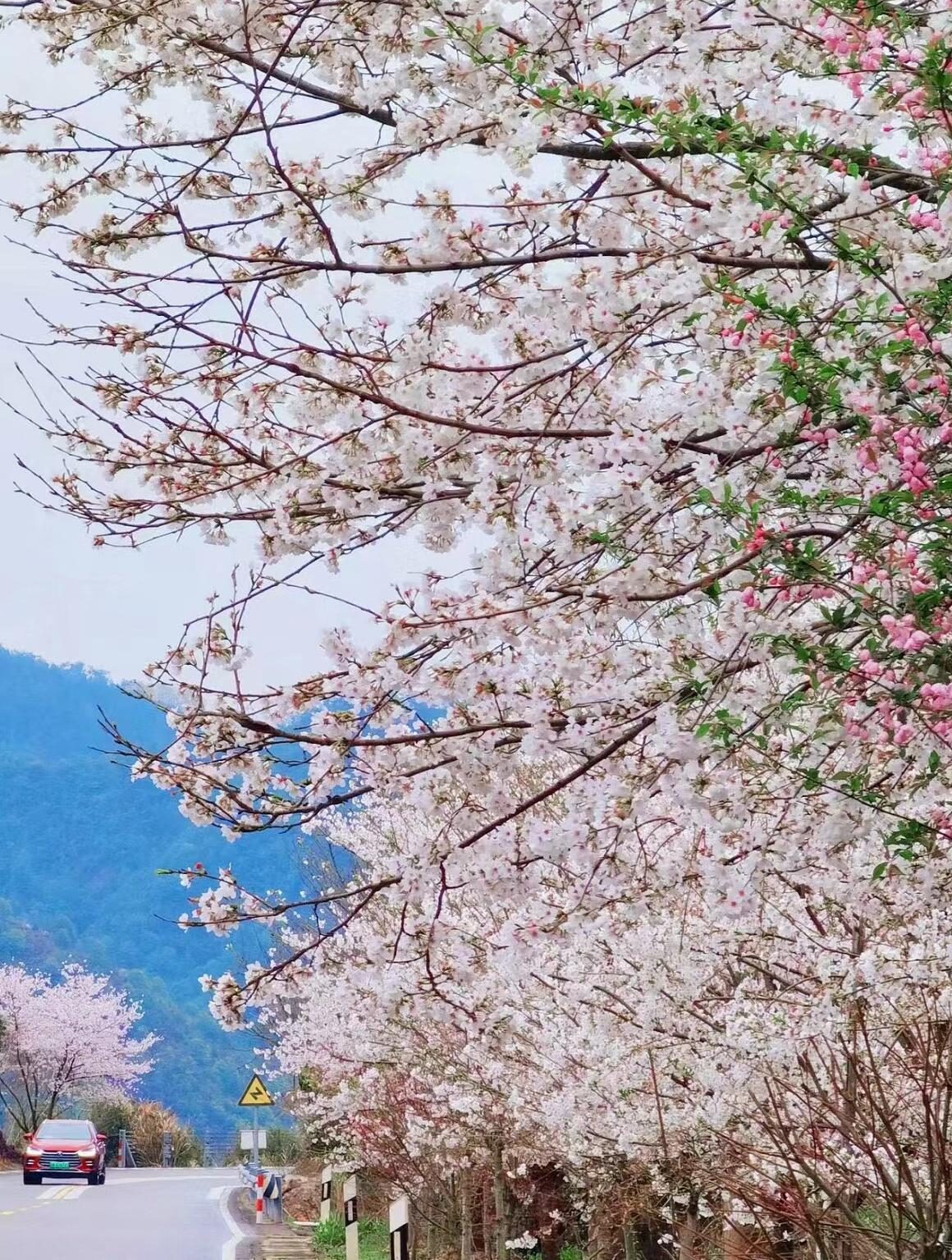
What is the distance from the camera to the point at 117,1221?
1734 centimetres

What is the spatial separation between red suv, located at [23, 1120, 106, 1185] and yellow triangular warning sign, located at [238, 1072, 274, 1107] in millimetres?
6111

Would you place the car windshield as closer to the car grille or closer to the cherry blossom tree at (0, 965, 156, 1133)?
the car grille

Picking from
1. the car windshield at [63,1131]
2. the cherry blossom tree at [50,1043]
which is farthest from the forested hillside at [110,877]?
the car windshield at [63,1131]

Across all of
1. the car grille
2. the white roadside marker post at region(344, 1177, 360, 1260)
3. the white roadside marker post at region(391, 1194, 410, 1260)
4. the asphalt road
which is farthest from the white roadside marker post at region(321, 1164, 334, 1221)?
the car grille

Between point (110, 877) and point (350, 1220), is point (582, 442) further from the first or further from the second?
point (110, 877)

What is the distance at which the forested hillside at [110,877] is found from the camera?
87.2 meters

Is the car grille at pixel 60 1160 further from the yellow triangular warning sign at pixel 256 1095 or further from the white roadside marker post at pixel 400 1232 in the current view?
the white roadside marker post at pixel 400 1232

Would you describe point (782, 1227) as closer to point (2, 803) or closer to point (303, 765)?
point (303, 765)

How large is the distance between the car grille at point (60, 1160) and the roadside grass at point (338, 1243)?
22.1ft

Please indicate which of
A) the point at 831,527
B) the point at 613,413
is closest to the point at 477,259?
the point at 613,413

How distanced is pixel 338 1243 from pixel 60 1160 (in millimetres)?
9386

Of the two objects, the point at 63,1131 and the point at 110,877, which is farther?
the point at 110,877

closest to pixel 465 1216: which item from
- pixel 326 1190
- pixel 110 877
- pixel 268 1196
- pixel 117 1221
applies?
pixel 326 1190

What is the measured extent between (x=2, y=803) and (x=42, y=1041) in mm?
83521
